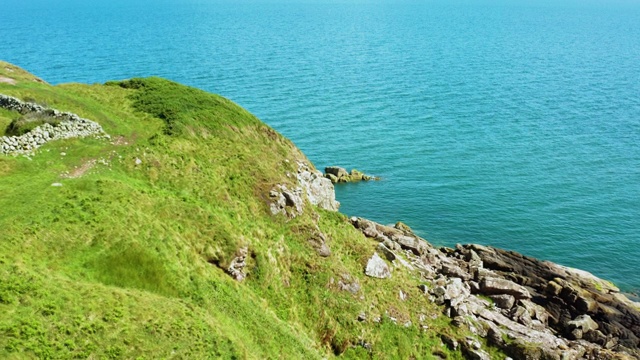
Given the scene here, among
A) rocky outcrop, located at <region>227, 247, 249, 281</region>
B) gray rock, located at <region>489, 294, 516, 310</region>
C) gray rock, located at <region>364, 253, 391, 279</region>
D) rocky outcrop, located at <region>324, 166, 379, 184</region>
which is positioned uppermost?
rocky outcrop, located at <region>227, 247, 249, 281</region>

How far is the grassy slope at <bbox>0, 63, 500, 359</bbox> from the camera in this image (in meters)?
27.9

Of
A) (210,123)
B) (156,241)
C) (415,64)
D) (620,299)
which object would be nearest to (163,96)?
(210,123)

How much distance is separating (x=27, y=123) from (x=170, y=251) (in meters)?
21.3

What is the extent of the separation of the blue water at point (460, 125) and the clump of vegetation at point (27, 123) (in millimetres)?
50578

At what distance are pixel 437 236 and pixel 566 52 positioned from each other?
154403mm

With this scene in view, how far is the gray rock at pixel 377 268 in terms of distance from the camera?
51.1 meters

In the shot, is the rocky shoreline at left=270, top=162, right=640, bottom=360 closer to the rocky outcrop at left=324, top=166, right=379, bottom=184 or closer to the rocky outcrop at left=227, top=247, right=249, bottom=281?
the rocky outcrop at left=227, top=247, right=249, bottom=281

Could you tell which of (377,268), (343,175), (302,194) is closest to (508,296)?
(377,268)

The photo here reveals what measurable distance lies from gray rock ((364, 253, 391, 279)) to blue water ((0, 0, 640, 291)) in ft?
89.7

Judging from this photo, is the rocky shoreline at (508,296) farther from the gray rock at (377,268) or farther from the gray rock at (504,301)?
the gray rock at (377,268)

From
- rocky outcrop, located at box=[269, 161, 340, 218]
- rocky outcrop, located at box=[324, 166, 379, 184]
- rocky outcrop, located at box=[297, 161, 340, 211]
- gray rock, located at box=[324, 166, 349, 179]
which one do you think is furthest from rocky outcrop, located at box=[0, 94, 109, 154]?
gray rock, located at box=[324, 166, 349, 179]

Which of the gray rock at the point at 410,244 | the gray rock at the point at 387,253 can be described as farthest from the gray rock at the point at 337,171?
the gray rock at the point at 387,253

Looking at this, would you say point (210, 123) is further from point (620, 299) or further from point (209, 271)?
point (620, 299)

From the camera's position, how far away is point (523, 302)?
2199 inches
